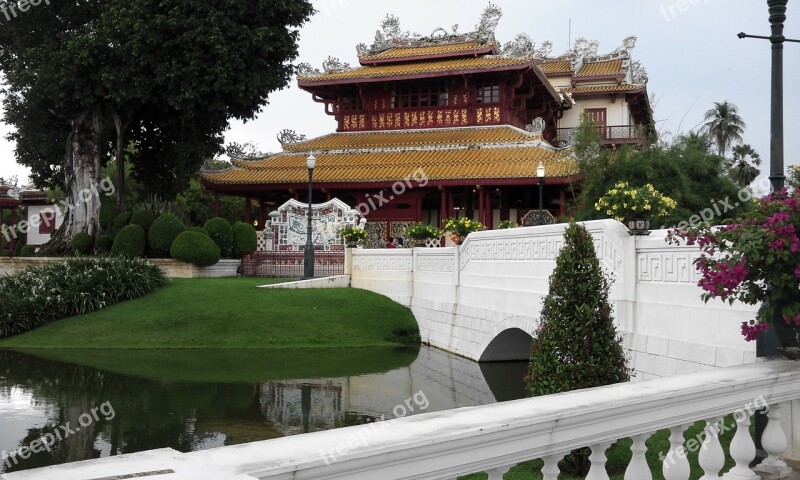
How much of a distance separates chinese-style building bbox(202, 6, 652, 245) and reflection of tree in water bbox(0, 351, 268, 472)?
1768 cm

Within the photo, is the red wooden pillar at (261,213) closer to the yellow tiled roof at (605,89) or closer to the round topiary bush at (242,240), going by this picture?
the round topiary bush at (242,240)

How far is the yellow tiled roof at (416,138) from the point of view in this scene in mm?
32406

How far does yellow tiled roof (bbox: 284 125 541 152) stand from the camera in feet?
106

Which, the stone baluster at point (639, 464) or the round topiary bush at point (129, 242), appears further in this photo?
the round topiary bush at point (129, 242)

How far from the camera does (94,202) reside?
28344mm

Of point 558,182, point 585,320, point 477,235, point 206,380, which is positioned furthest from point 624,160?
point 585,320

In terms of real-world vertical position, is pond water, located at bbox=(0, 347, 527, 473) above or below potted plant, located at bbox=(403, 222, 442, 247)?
below

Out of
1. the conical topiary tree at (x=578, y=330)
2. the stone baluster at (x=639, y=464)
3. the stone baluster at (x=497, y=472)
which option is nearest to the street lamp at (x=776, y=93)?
the conical topiary tree at (x=578, y=330)

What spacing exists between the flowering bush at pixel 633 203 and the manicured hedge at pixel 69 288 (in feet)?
54.0

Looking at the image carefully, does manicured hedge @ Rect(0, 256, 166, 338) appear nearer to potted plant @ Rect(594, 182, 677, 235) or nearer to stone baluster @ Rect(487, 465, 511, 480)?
potted plant @ Rect(594, 182, 677, 235)

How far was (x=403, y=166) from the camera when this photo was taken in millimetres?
32156

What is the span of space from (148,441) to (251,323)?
996 centimetres

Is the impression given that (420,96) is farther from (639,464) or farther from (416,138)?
(639,464)

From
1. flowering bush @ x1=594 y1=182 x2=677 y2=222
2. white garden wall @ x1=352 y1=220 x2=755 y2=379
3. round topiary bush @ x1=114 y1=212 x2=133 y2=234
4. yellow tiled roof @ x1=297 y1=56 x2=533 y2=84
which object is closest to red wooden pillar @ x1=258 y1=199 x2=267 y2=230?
yellow tiled roof @ x1=297 y1=56 x2=533 y2=84
